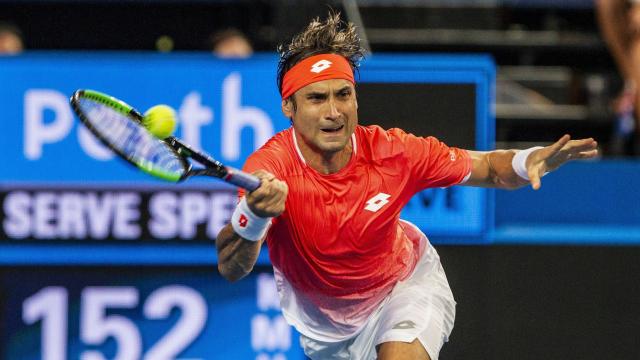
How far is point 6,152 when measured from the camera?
6.21 meters

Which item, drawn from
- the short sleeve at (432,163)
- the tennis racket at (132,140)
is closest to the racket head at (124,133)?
the tennis racket at (132,140)

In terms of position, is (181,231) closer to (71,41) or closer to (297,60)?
(297,60)

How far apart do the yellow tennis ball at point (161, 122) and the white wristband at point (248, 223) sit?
1.17 ft

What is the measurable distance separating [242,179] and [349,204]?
0.81 m

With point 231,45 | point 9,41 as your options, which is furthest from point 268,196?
point 9,41

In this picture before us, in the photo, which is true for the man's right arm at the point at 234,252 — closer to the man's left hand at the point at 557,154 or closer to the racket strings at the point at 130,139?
the racket strings at the point at 130,139

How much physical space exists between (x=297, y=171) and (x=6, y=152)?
2.24m

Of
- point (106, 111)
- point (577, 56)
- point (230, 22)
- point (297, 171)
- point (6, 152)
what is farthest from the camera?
point (577, 56)

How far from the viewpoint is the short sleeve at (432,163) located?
4816mm

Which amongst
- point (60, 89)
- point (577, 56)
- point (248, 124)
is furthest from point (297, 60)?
point (577, 56)

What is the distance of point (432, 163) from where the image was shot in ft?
15.9

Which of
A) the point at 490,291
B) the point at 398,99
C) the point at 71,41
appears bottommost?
the point at 490,291

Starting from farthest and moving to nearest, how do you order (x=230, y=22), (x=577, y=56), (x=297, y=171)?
→ 1. (x=577, y=56)
2. (x=230, y=22)
3. (x=297, y=171)

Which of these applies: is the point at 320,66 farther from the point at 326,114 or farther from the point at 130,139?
the point at 130,139
